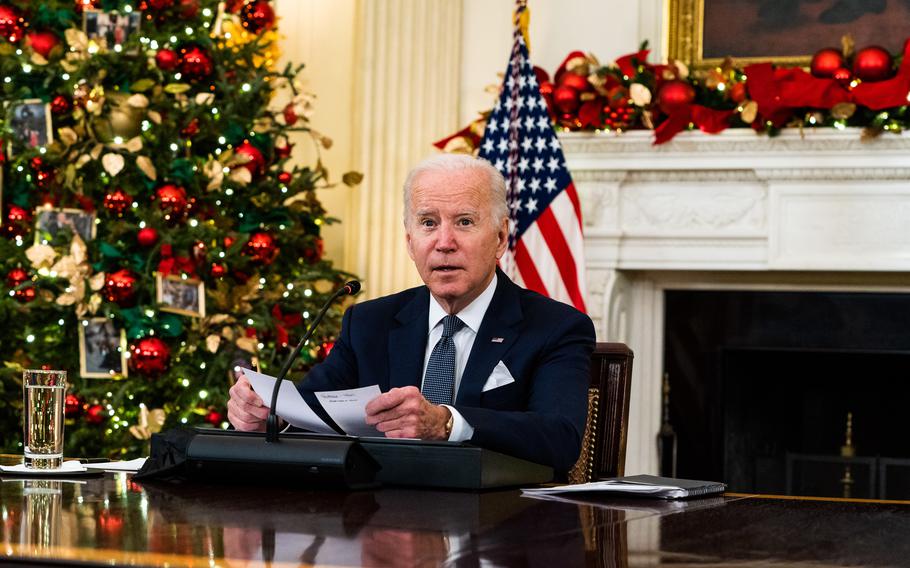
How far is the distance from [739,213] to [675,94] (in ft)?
1.67

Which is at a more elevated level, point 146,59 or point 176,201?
point 146,59

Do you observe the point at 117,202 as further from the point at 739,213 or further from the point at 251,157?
the point at 739,213

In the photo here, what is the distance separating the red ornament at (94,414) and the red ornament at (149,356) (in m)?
0.17

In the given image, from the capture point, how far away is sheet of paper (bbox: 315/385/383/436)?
69.1 inches

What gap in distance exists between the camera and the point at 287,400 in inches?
72.5

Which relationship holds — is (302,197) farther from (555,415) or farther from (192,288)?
(555,415)

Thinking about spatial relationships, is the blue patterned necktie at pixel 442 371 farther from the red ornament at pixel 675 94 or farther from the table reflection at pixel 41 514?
the red ornament at pixel 675 94

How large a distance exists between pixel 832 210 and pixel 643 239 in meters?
0.67

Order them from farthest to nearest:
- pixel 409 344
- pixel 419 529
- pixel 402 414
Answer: pixel 409 344 → pixel 402 414 → pixel 419 529

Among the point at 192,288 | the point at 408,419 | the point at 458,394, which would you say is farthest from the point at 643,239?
the point at 408,419

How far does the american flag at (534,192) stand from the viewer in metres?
4.27

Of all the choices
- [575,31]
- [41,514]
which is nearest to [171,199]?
[575,31]

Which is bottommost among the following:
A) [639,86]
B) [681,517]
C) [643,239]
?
[681,517]

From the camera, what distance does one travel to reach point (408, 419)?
179 centimetres
